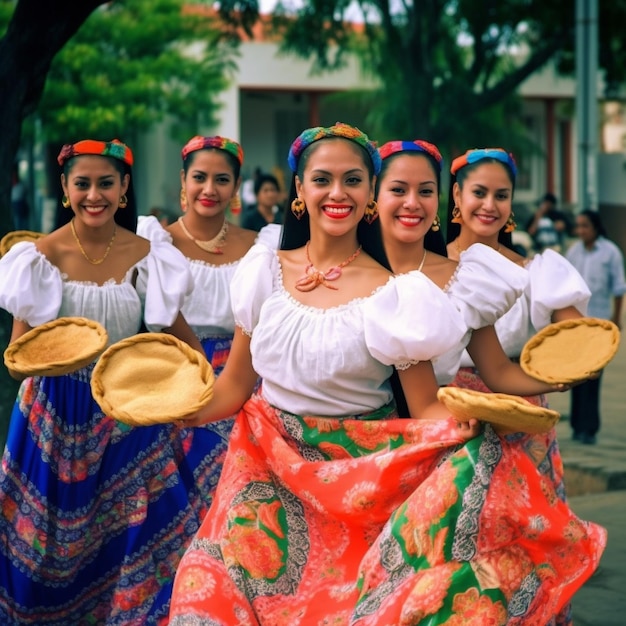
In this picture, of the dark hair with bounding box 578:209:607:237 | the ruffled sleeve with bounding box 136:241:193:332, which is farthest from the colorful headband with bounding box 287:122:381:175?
the dark hair with bounding box 578:209:607:237

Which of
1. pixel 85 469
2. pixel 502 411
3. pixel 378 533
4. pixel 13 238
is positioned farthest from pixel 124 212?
pixel 502 411

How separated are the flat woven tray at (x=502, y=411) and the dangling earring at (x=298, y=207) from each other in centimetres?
105

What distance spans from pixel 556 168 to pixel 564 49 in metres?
25.8

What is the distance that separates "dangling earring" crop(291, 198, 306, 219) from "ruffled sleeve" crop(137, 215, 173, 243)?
253cm

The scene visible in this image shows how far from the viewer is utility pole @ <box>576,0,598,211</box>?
46.2 feet

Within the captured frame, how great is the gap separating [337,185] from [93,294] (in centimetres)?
178

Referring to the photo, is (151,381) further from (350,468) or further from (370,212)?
(370,212)

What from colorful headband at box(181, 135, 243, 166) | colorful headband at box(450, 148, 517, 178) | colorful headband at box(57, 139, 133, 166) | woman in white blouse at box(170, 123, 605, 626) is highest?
colorful headband at box(181, 135, 243, 166)

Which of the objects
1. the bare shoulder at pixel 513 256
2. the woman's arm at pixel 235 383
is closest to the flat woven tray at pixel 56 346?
the woman's arm at pixel 235 383

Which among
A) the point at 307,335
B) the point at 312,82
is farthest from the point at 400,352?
the point at 312,82

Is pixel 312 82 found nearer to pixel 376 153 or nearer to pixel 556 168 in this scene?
pixel 556 168

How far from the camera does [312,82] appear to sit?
38.2 m

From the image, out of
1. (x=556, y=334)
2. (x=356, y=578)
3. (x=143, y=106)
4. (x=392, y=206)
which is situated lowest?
(x=356, y=578)

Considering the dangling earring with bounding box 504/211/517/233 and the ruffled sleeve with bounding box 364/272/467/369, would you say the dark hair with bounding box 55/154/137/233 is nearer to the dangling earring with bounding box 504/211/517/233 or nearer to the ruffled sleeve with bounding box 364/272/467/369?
the dangling earring with bounding box 504/211/517/233
